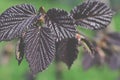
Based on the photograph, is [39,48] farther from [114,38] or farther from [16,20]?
[114,38]

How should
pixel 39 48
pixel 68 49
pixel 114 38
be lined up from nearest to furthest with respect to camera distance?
pixel 39 48, pixel 68 49, pixel 114 38

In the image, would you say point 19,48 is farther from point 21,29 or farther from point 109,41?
point 109,41

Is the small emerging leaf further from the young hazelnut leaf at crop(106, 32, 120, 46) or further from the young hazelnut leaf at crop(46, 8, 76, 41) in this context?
the young hazelnut leaf at crop(106, 32, 120, 46)

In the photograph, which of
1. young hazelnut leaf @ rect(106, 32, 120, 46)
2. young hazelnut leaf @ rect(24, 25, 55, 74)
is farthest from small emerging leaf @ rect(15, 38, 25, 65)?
young hazelnut leaf @ rect(106, 32, 120, 46)

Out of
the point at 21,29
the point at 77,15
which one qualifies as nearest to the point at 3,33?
the point at 21,29

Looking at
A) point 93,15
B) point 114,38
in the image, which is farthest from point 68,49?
point 114,38
